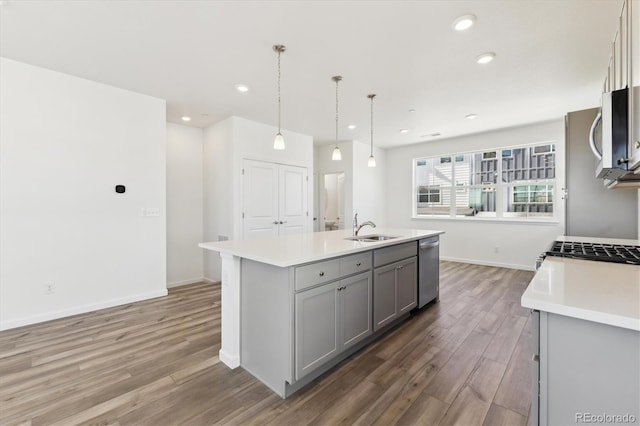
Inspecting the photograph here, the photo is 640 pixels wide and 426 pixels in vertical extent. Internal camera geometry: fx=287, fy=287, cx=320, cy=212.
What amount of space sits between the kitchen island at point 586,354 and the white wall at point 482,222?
5.05m

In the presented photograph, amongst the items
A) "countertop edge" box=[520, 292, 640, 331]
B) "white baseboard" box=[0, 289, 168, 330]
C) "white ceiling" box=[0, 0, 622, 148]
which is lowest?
"white baseboard" box=[0, 289, 168, 330]

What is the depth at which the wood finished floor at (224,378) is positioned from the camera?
5.60ft

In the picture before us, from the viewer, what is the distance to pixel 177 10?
2164mm

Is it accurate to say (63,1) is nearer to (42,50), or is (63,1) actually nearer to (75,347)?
(42,50)

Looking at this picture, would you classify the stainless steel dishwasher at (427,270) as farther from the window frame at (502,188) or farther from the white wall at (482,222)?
the window frame at (502,188)

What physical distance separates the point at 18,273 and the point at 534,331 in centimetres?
436

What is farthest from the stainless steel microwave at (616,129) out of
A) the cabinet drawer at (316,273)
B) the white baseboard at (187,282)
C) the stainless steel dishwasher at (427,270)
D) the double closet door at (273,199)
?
the white baseboard at (187,282)

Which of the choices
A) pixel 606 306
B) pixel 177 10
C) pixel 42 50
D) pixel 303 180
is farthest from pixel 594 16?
pixel 42 50

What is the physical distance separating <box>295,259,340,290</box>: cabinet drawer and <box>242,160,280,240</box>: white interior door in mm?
2757

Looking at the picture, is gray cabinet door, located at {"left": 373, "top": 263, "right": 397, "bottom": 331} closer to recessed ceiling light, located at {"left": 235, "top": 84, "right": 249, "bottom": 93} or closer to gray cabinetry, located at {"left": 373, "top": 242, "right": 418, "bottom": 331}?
gray cabinetry, located at {"left": 373, "top": 242, "right": 418, "bottom": 331}

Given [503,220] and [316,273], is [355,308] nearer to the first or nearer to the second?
[316,273]

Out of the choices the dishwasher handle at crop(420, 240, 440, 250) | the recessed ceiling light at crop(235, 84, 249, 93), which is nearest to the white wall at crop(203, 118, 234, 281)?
the recessed ceiling light at crop(235, 84, 249, 93)

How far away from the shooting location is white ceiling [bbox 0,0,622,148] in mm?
2166

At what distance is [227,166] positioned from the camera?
4.66 m
